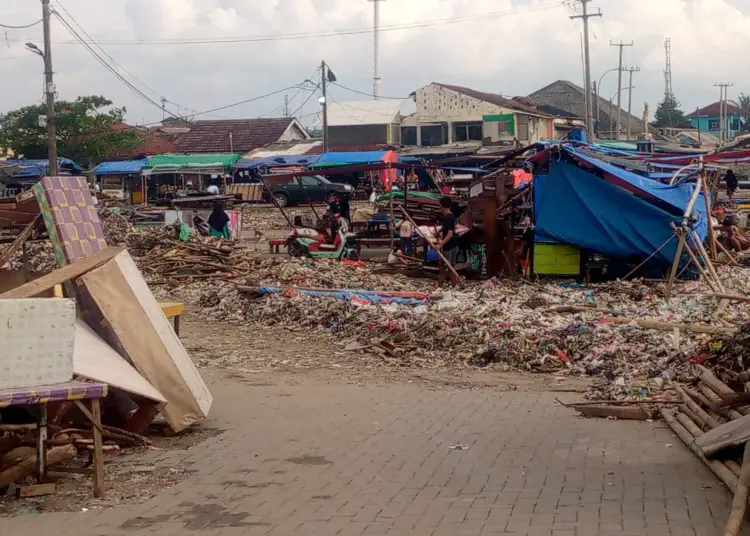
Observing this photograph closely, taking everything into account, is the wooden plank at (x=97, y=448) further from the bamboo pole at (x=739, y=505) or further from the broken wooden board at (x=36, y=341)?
the bamboo pole at (x=739, y=505)

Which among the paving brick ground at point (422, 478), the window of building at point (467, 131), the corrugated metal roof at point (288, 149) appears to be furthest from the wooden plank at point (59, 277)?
the window of building at point (467, 131)

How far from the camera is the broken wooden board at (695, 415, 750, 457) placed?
5.88 m

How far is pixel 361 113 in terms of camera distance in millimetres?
60469

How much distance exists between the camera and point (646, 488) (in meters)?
6.10

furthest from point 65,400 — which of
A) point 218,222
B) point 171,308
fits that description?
point 218,222

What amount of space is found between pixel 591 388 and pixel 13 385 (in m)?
6.12

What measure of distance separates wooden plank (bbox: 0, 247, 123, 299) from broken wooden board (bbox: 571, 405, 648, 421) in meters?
4.56

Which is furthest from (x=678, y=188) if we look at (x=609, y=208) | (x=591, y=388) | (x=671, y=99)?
(x=671, y=99)

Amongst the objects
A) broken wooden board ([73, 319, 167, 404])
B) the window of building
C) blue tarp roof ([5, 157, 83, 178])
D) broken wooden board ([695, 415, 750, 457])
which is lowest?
broken wooden board ([695, 415, 750, 457])

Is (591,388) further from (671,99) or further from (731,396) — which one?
(671,99)

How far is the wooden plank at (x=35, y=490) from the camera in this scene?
237 inches

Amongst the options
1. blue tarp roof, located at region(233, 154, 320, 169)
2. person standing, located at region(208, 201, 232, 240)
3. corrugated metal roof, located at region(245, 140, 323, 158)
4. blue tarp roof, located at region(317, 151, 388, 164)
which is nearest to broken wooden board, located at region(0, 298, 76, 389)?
person standing, located at region(208, 201, 232, 240)

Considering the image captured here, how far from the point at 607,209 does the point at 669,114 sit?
80.4 m

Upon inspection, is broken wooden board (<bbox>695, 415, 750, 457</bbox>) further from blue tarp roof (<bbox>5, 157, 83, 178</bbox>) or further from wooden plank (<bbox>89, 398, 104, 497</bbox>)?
blue tarp roof (<bbox>5, 157, 83, 178</bbox>)
